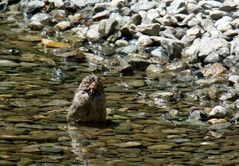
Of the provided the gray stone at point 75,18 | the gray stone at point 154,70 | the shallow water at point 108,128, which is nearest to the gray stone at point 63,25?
the gray stone at point 75,18

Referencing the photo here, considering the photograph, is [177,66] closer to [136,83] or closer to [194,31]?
[136,83]

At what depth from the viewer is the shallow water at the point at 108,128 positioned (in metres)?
6.07

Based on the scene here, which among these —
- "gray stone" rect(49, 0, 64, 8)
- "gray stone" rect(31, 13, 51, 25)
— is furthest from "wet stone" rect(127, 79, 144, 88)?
"gray stone" rect(49, 0, 64, 8)

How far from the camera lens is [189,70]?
9.66 metres

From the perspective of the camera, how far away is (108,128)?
6938 mm

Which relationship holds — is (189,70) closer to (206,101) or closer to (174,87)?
(174,87)

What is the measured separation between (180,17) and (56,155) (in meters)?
6.04

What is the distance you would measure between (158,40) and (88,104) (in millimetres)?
3937

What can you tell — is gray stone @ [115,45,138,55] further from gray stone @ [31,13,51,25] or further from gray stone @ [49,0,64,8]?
gray stone @ [49,0,64,8]

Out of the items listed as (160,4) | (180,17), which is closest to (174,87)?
(180,17)

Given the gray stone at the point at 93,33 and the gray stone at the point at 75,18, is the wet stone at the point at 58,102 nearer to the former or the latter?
the gray stone at the point at 93,33

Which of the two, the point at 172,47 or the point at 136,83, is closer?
the point at 136,83

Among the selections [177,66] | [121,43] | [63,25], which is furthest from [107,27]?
[177,66]

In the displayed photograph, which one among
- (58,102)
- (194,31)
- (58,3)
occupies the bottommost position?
(58,102)
